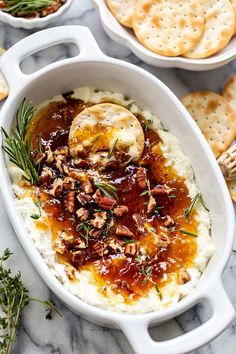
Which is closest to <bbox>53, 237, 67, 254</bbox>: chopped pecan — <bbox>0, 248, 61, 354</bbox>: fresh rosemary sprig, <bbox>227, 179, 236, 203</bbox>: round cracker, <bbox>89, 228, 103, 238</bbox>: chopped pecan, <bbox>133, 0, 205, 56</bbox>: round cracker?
<bbox>89, 228, 103, 238</bbox>: chopped pecan

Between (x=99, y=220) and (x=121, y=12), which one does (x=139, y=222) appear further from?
(x=121, y=12)

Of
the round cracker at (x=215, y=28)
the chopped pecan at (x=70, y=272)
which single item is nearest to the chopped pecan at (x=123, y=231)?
the chopped pecan at (x=70, y=272)

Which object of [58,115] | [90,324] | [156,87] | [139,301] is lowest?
[90,324]

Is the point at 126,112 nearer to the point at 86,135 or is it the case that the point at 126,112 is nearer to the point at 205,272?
the point at 86,135

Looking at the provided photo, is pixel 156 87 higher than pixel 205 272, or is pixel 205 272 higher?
pixel 156 87

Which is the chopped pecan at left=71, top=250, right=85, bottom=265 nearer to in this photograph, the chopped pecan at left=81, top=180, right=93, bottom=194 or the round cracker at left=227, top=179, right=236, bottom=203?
the chopped pecan at left=81, top=180, right=93, bottom=194

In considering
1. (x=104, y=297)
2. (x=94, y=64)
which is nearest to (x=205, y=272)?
(x=104, y=297)

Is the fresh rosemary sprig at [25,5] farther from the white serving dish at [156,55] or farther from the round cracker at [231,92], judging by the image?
the round cracker at [231,92]
